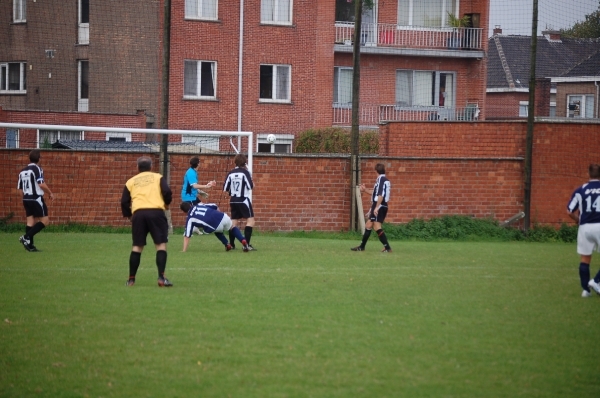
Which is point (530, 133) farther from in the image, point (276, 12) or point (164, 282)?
point (276, 12)

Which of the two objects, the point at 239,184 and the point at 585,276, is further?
the point at 239,184

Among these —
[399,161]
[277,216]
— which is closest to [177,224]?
[277,216]

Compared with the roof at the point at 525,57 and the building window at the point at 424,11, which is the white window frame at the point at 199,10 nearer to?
the building window at the point at 424,11

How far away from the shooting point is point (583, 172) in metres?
26.1

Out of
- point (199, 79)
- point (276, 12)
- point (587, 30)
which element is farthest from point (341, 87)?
point (587, 30)

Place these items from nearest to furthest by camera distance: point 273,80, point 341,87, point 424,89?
point 273,80 → point 341,87 → point 424,89

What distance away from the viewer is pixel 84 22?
37.0m

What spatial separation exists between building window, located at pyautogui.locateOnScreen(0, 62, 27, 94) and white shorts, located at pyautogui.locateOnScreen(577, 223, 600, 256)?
96.0ft

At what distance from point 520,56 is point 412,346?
164 ft

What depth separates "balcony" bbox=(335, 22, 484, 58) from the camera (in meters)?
39.4

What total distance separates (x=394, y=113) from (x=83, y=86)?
1323cm

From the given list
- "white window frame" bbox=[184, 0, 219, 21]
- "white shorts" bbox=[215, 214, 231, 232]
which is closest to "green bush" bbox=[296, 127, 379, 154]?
"white window frame" bbox=[184, 0, 219, 21]

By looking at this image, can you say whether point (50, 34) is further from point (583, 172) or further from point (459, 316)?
point (459, 316)

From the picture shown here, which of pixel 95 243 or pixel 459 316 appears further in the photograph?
pixel 95 243
